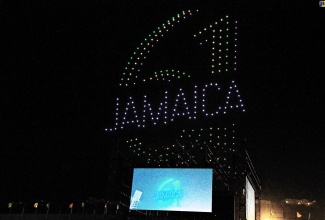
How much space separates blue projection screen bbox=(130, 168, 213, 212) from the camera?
549 cm

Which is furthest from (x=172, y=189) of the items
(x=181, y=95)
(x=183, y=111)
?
(x=181, y=95)

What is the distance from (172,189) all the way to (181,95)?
1.90m

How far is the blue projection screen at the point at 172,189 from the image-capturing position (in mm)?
5488

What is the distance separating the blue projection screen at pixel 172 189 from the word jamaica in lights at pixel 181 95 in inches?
45.1

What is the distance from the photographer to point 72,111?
26.6 feet

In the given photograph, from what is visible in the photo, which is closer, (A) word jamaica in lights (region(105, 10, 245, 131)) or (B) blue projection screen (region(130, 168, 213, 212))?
(B) blue projection screen (region(130, 168, 213, 212))

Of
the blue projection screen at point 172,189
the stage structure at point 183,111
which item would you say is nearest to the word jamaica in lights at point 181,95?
the stage structure at point 183,111

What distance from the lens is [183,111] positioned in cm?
651

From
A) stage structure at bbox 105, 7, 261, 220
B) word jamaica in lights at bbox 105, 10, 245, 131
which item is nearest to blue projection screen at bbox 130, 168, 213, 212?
stage structure at bbox 105, 7, 261, 220

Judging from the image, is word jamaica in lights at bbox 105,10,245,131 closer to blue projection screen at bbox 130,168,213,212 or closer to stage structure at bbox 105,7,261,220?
stage structure at bbox 105,7,261,220

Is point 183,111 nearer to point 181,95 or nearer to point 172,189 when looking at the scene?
point 181,95

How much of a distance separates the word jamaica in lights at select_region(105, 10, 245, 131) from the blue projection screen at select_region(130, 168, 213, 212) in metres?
1.15

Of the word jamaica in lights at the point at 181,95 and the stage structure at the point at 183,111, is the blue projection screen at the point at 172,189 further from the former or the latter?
the word jamaica in lights at the point at 181,95

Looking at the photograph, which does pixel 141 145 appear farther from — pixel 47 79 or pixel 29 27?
pixel 29 27
